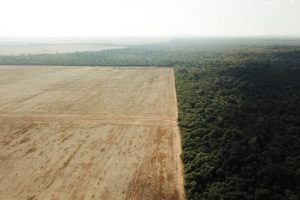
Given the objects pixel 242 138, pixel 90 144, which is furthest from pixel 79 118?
pixel 242 138

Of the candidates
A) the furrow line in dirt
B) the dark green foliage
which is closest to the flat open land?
the furrow line in dirt

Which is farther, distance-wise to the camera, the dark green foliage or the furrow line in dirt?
the furrow line in dirt

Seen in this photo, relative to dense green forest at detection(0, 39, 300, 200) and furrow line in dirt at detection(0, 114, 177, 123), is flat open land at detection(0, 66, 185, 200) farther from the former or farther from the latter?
dense green forest at detection(0, 39, 300, 200)

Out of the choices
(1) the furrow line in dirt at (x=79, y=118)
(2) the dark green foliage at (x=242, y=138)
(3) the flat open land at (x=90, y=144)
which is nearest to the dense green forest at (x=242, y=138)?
(2) the dark green foliage at (x=242, y=138)

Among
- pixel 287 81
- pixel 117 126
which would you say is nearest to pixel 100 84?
pixel 117 126

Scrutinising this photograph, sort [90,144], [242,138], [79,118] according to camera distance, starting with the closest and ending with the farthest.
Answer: [242,138], [90,144], [79,118]

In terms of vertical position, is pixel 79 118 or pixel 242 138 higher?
pixel 79 118

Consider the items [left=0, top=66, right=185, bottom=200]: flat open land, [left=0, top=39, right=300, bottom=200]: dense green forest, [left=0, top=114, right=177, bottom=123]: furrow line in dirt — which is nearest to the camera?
[left=0, top=39, right=300, bottom=200]: dense green forest

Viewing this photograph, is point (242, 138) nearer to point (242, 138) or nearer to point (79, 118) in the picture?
point (242, 138)

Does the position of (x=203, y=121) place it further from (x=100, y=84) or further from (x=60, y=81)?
(x=60, y=81)
